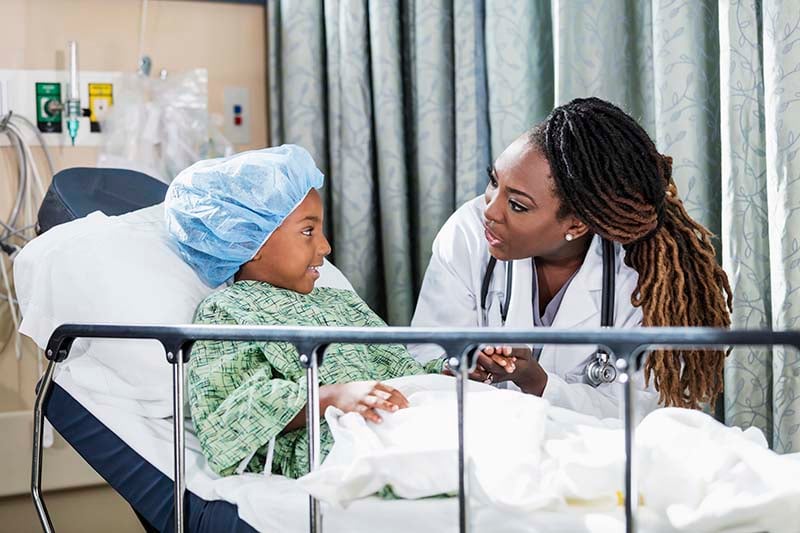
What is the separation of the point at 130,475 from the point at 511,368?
0.61 m

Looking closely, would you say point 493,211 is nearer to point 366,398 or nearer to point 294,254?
point 294,254

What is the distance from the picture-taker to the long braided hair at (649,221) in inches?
73.8

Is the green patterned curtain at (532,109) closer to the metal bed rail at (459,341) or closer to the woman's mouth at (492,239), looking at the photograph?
the woman's mouth at (492,239)

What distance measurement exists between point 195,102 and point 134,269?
3.70ft

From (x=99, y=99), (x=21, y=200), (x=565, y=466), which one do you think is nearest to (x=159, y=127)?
(x=99, y=99)

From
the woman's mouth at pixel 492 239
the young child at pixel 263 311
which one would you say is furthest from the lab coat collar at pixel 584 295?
the young child at pixel 263 311

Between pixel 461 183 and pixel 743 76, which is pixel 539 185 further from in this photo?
pixel 461 183

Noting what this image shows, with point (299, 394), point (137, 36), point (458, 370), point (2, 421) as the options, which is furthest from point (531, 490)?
point (137, 36)

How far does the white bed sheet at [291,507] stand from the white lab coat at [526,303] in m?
0.59

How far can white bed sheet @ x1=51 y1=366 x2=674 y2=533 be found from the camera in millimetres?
1192

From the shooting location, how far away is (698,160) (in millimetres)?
2012

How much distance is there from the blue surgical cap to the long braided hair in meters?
0.48

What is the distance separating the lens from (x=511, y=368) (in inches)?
65.2

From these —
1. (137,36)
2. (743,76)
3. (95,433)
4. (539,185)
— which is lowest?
(95,433)
